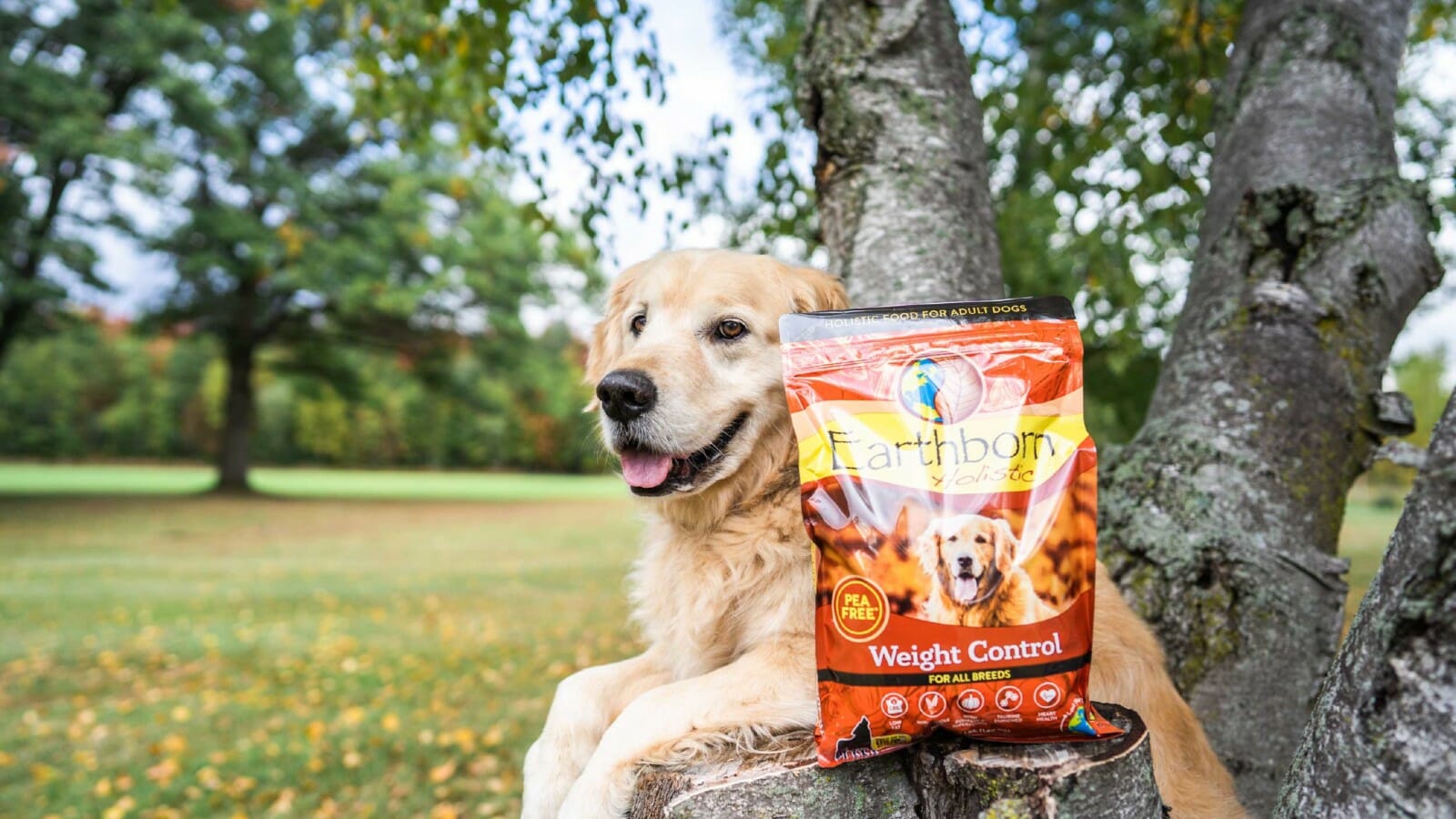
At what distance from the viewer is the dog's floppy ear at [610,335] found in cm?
246

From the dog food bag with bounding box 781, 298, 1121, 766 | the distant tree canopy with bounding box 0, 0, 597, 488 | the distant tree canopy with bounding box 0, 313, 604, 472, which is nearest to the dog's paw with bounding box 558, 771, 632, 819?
the dog food bag with bounding box 781, 298, 1121, 766

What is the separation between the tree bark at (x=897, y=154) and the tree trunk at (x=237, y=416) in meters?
22.2

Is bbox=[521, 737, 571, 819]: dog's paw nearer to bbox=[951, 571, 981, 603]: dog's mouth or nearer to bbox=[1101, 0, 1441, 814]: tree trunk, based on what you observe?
bbox=[951, 571, 981, 603]: dog's mouth

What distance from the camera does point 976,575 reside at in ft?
4.17

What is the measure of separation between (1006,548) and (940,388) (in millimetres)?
269

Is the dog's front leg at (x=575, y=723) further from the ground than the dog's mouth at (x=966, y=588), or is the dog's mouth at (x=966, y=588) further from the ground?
the dog's mouth at (x=966, y=588)

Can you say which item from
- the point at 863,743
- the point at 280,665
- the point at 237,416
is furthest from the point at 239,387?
the point at 863,743

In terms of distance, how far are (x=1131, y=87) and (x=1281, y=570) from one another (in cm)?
452

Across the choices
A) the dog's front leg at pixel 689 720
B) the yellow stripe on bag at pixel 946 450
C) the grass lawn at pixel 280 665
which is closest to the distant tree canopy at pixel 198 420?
the grass lawn at pixel 280 665

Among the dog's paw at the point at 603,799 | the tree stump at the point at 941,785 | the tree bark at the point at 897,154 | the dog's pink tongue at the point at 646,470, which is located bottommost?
the dog's paw at the point at 603,799

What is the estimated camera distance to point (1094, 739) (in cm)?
132

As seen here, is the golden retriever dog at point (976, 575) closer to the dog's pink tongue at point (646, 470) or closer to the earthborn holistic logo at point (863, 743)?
the earthborn holistic logo at point (863, 743)

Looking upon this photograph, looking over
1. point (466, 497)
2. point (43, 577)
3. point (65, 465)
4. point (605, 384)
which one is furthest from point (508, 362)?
point (65, 465)

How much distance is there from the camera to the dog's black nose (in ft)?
6.21
